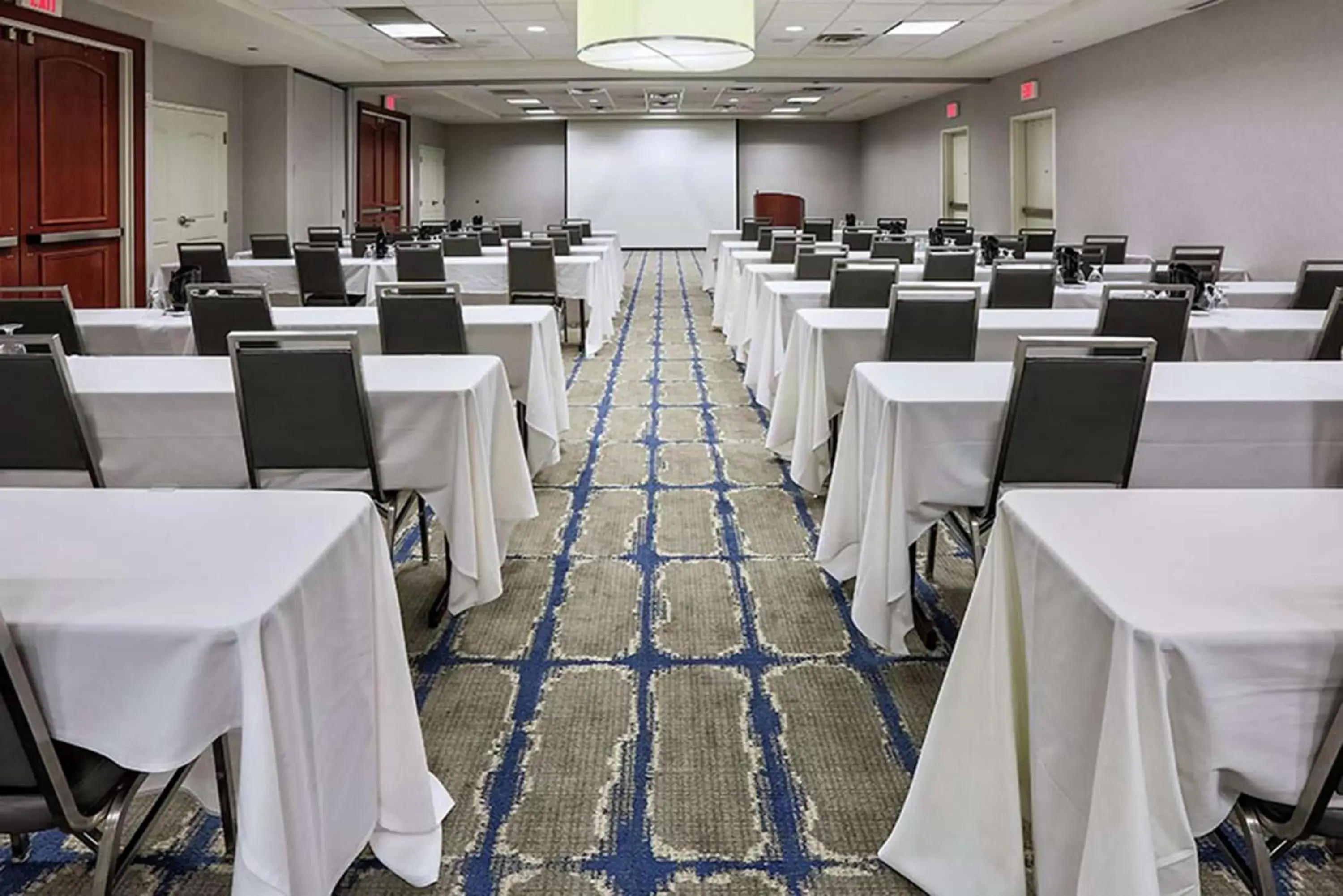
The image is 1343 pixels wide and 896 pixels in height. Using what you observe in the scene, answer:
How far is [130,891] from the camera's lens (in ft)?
7.30

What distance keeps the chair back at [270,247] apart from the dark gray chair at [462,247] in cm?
128

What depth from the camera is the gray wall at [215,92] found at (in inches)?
469

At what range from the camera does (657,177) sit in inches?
995

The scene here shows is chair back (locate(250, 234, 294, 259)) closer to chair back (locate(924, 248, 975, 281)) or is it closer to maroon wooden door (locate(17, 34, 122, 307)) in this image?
maroon wooden door (locate(17, 34, 122, 307))

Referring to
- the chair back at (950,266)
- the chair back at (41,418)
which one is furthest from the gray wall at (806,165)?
the chair back at (41,418)

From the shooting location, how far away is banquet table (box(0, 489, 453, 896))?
159 centimetres

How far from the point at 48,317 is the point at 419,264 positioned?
3271 mm

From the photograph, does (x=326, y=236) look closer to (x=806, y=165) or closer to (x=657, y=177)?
(x=657, y=177)

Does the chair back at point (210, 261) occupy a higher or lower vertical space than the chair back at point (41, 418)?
higher

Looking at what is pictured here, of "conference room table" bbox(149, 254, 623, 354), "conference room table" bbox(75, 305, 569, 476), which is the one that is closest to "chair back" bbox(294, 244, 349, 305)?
"conference room table" bbox(149, 254, 623, 354)

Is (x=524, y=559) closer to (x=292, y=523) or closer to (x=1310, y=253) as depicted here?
(x=292, y=523)

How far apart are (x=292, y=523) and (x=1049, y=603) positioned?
1327mm

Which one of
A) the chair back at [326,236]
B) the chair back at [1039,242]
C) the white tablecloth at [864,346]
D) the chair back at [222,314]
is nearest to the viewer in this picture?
the white tablecloth at [864,346]

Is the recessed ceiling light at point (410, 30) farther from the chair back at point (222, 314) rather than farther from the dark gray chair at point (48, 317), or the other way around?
the dark gray chair at point (48, 317)
